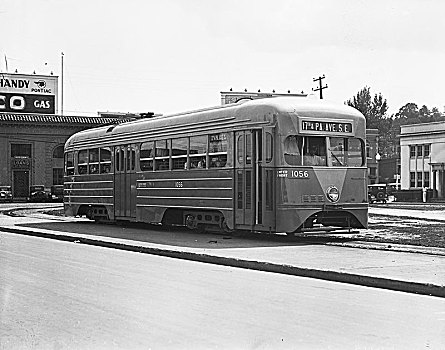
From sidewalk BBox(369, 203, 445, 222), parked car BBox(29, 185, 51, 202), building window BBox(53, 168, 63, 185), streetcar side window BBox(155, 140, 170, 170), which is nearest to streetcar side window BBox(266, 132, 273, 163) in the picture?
streetcar side window BBox(155, 140, 170, 170)

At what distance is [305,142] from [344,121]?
49.0 inches

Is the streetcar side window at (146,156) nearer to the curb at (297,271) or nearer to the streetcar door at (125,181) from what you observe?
the streetcar door at (125,181)

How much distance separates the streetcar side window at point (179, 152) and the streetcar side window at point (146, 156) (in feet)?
4.61

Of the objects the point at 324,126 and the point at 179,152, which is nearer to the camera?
the point at 324,126

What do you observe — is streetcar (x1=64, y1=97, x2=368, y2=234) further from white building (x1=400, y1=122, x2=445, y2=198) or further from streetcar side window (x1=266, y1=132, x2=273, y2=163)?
white building (x1=400, y1=122, x2=445, y2=198)

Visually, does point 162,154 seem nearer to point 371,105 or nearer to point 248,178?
point 248,178

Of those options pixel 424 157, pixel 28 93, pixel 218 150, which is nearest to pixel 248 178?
pixel 218 150

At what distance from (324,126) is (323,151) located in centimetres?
60

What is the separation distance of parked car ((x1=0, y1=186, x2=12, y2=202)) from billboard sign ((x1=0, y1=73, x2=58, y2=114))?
9.53 meters

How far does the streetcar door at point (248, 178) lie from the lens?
2027cm

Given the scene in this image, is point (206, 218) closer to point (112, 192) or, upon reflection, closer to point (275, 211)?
point (275, 211)

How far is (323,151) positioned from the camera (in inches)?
Result: 805

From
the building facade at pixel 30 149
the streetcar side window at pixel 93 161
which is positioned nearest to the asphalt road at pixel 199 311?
the streetcar side window at pixel 93 161

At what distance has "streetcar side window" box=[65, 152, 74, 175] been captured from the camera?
31.5 m
